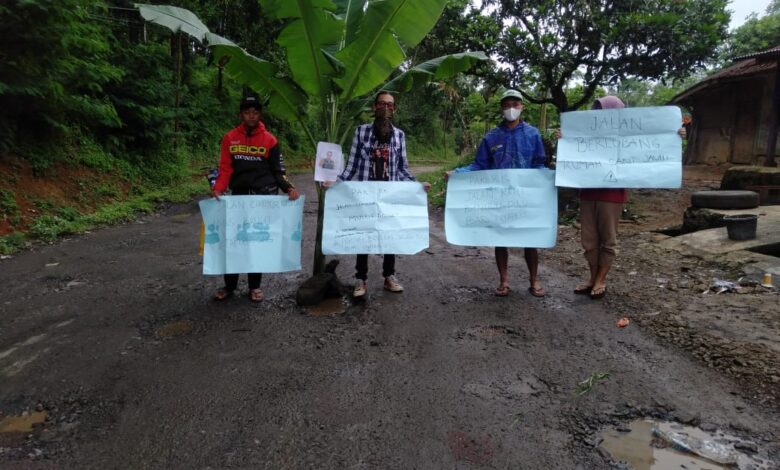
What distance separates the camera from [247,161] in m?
4.00

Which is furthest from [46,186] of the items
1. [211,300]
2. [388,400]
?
[388,400]

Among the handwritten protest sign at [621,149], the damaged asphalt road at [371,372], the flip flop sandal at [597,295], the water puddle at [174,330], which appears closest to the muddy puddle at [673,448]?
the damaged asphalt road at [371,372]

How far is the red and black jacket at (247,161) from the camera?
3.96 m

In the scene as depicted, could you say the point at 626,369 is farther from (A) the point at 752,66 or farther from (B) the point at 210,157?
(B) the point at 210,157

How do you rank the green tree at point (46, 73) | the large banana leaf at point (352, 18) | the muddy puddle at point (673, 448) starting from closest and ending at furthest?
the muddy puddle at point (673, 448) < the large banana leaf at point (352, 18) < the green tree at point (46, 73)

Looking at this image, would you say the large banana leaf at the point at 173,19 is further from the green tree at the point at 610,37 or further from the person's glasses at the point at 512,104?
the green tree at the point at 610,37

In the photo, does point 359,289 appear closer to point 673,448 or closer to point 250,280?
point 250,280

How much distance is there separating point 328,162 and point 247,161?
0.72m

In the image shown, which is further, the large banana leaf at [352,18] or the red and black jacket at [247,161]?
the large banana leaf at [352,18]

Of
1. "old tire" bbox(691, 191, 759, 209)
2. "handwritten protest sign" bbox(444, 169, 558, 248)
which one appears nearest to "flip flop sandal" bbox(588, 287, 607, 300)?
"handwritten protest sign" bbox(444, 169, 558, 248)

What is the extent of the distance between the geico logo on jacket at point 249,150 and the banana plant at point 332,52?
600 mm

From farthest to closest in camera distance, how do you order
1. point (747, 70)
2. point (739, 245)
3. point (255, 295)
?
point (747, 70), point (739, 245), point (255, 295)

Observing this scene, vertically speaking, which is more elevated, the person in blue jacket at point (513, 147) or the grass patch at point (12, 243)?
the person in blue jacket at point (513, 147)

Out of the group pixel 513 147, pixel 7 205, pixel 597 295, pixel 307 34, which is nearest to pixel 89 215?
pixel 7 205
